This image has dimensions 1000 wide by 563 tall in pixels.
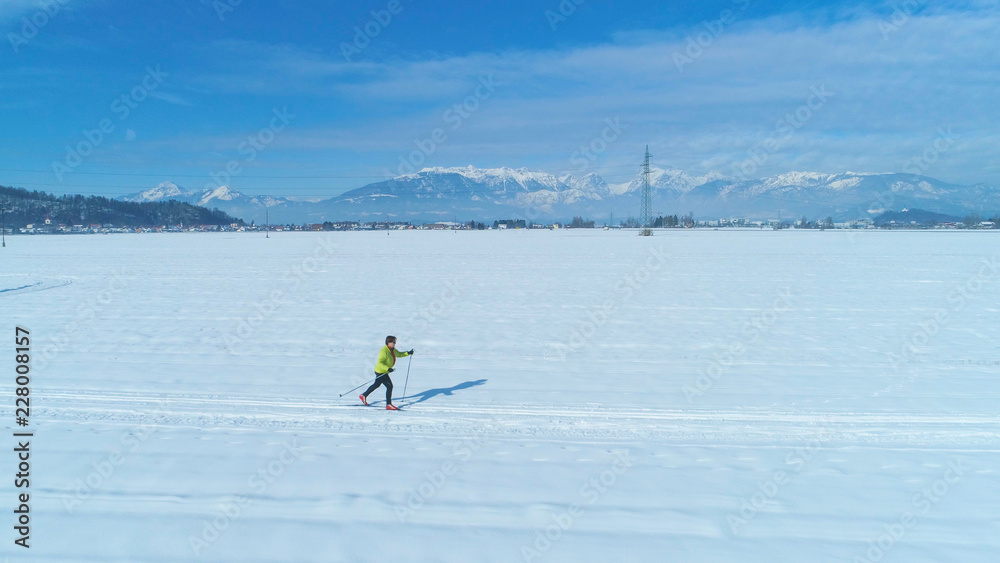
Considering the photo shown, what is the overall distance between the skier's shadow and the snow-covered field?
56 millimetres

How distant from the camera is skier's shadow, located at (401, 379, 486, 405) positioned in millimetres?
9211

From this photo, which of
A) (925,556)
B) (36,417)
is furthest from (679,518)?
(36,417)

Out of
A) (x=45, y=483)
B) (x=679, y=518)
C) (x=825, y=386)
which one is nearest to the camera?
(x=679, y=518)

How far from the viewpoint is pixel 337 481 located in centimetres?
624

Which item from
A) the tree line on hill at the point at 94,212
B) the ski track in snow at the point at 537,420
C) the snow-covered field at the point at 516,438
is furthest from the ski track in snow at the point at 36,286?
the tree line on hill at the point at 94,212

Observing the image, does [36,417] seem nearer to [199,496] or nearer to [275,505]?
[199,496]

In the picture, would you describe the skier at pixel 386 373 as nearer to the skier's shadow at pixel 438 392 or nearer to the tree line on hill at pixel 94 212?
the skier's shadow at pixel 438 392

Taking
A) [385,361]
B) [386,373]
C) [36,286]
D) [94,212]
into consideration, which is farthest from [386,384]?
[94,212]

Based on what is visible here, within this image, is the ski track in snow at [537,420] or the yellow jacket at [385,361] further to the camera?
the yellow jacket at [385,361]

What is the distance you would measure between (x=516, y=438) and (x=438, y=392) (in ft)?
8.07

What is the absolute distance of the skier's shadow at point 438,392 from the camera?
9.21 m

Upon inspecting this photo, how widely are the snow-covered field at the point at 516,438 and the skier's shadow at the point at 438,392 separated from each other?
0.06m

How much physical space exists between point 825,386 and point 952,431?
7.11 ft

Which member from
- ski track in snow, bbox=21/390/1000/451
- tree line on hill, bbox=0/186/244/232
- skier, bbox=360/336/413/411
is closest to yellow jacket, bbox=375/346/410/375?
skier, bbox=360/336/413/411
